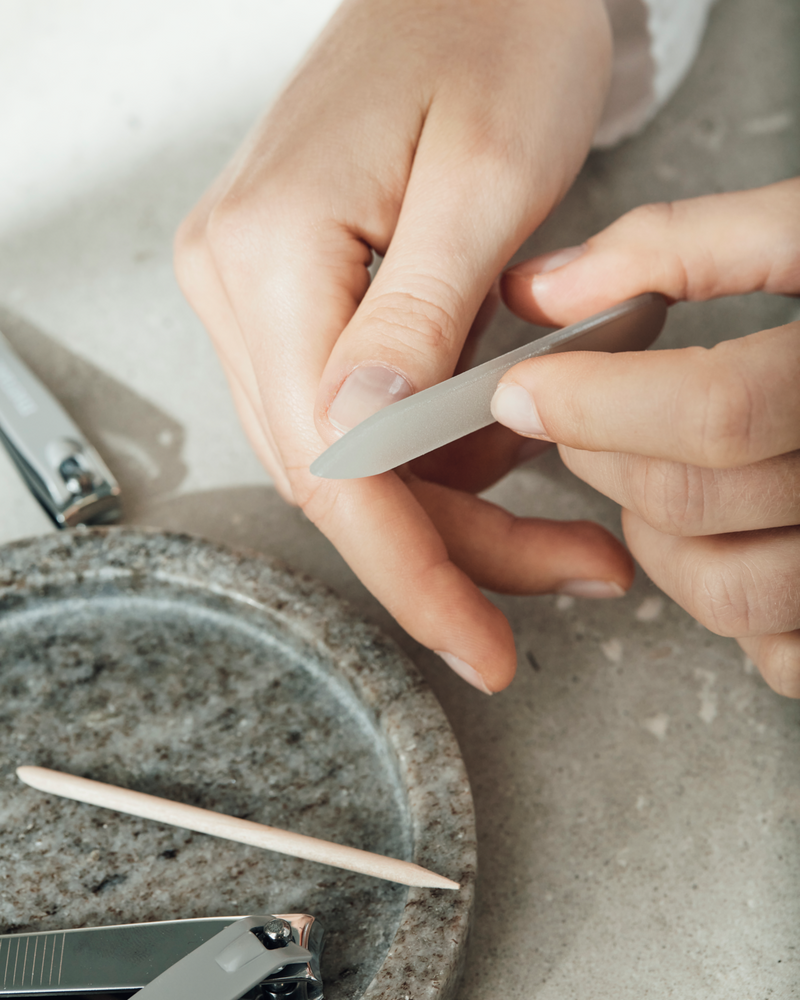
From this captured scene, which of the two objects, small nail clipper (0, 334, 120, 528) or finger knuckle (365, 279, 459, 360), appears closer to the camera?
finger knuckle (365, 279, 459, 360)

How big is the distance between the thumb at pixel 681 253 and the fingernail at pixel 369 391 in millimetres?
197

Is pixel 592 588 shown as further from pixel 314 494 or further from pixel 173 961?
pixel 173 961

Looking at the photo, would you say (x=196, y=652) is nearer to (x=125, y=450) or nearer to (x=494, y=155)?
(x=125, y=450)

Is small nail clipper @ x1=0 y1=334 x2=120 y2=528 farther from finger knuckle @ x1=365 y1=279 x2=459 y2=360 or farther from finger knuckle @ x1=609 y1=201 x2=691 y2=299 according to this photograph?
finger knuckle @ x1=609 y1=201 x2=691 y2=299

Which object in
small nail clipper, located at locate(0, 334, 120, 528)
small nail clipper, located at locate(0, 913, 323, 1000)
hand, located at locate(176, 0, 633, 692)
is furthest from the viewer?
small nail clipper, located at locate(0, 334, 120, 528)

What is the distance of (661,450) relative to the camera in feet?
1.24

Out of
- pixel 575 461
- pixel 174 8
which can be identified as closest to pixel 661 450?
pixel 575 461

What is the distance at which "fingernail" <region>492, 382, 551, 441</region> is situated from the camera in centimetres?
39

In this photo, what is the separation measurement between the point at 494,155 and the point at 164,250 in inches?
16.3

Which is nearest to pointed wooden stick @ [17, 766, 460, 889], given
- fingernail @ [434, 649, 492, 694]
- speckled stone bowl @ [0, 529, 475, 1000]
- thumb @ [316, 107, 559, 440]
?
speckled stone bowl @ [0, 529, 475, 1000]

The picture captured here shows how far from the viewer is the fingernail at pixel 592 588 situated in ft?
1.76

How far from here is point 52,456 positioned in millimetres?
592

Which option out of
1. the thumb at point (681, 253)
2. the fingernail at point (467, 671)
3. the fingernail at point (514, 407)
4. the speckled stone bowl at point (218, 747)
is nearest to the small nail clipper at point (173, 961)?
the speckled stone bowl at point (218, 747)

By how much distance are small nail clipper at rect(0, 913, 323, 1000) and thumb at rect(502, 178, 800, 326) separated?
43cm
